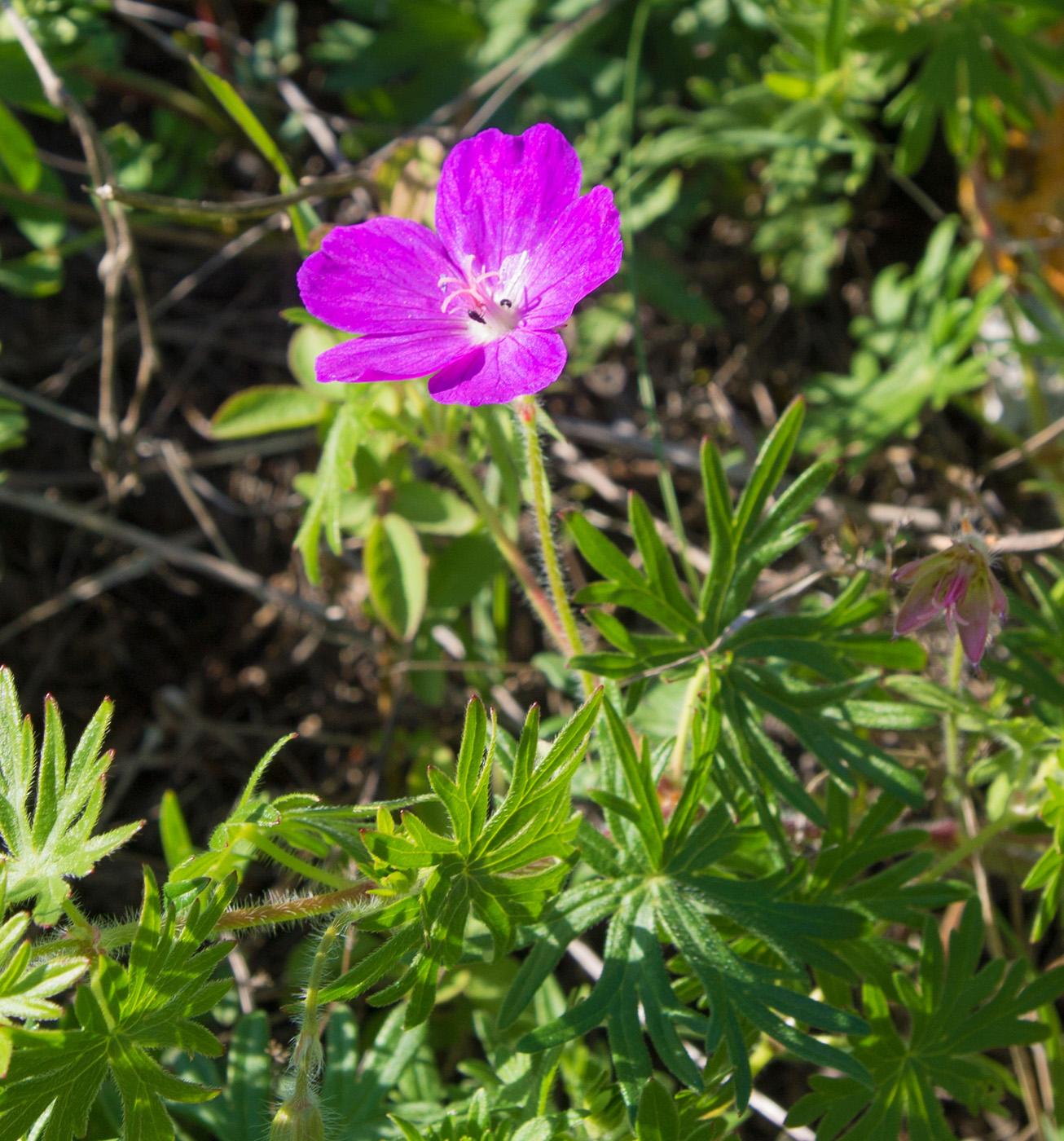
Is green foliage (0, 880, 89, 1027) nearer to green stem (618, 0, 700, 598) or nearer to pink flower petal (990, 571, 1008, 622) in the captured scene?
green stem (618, 0, 700, 598)

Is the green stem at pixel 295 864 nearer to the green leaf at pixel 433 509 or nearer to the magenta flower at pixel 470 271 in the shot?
the magenta flower at pixel 470 271

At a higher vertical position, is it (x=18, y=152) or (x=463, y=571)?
(x=18, y=152)

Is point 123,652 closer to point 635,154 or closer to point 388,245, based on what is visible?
point 388,245

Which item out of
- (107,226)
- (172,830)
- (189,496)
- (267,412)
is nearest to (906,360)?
(267,412)

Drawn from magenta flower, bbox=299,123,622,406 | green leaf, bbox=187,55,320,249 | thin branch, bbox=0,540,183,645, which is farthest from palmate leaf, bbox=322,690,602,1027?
thin branch, bbox=0,540,183,645

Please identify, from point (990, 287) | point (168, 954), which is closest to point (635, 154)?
point (990, 287)

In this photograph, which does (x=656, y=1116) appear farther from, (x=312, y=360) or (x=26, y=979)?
(x=312, y=360)

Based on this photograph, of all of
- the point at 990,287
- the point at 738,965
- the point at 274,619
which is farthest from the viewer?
the point at 274,619
